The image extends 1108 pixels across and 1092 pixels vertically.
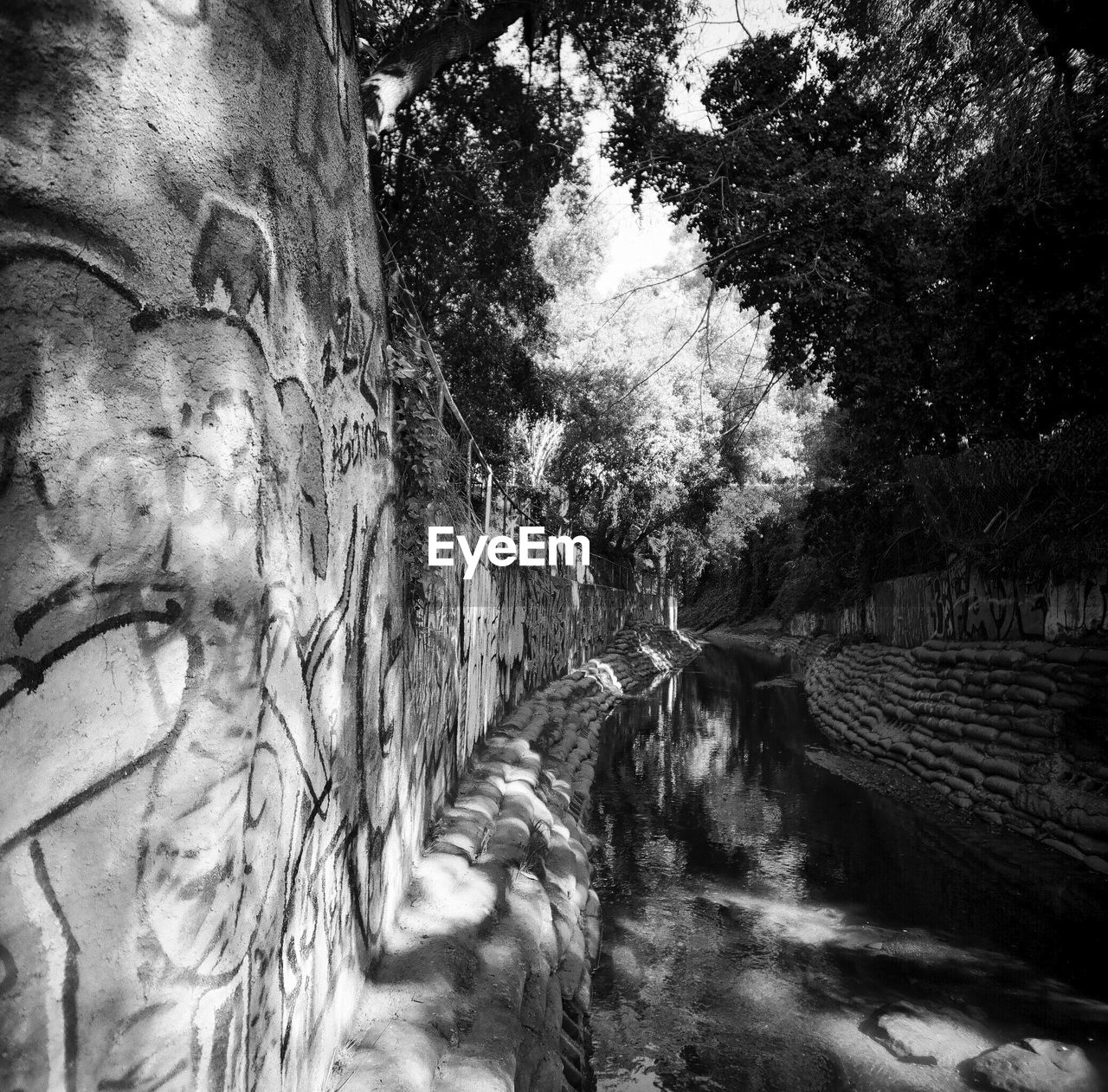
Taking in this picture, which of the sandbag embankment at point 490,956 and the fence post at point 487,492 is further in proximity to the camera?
the fence post at point 487,492

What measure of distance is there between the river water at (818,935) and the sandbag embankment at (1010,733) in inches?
11.6

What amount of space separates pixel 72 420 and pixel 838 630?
68.7 feet

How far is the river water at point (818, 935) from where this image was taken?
4289 mm

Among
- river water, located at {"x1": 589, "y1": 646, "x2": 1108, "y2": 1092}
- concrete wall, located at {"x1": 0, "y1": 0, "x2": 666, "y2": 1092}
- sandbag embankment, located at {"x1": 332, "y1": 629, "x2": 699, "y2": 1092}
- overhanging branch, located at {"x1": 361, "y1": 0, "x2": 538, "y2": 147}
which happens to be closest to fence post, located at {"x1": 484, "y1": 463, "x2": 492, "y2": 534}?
sandbag embankment, located at {"x1": 332, "y1": 629, "x2": 699, "y2": 1092}

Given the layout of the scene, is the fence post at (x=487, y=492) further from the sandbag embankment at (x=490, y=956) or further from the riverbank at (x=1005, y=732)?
the riverbank at (x=1005, y=732)

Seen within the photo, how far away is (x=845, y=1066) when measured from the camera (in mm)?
4137

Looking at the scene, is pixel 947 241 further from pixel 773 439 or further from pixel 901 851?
pixel 773 439

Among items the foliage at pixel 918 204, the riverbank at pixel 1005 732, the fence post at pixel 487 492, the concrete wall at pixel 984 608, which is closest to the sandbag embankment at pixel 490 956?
the fence post at pixel 487 492

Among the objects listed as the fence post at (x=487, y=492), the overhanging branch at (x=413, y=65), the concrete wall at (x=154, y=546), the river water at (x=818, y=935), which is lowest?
the river water at (x=818, y=935)

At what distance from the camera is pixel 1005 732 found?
27.9ft

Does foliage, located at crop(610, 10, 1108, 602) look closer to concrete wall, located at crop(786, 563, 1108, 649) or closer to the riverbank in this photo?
concrete wall, located at crop(786, 563, 1108, 649)

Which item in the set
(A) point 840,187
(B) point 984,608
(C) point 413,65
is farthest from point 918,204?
(C) point 413,65

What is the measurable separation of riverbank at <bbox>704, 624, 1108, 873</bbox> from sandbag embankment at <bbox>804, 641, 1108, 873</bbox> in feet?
0.04

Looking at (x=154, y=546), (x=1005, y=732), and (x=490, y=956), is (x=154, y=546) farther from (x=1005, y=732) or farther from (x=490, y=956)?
(x=1005, y=732)
